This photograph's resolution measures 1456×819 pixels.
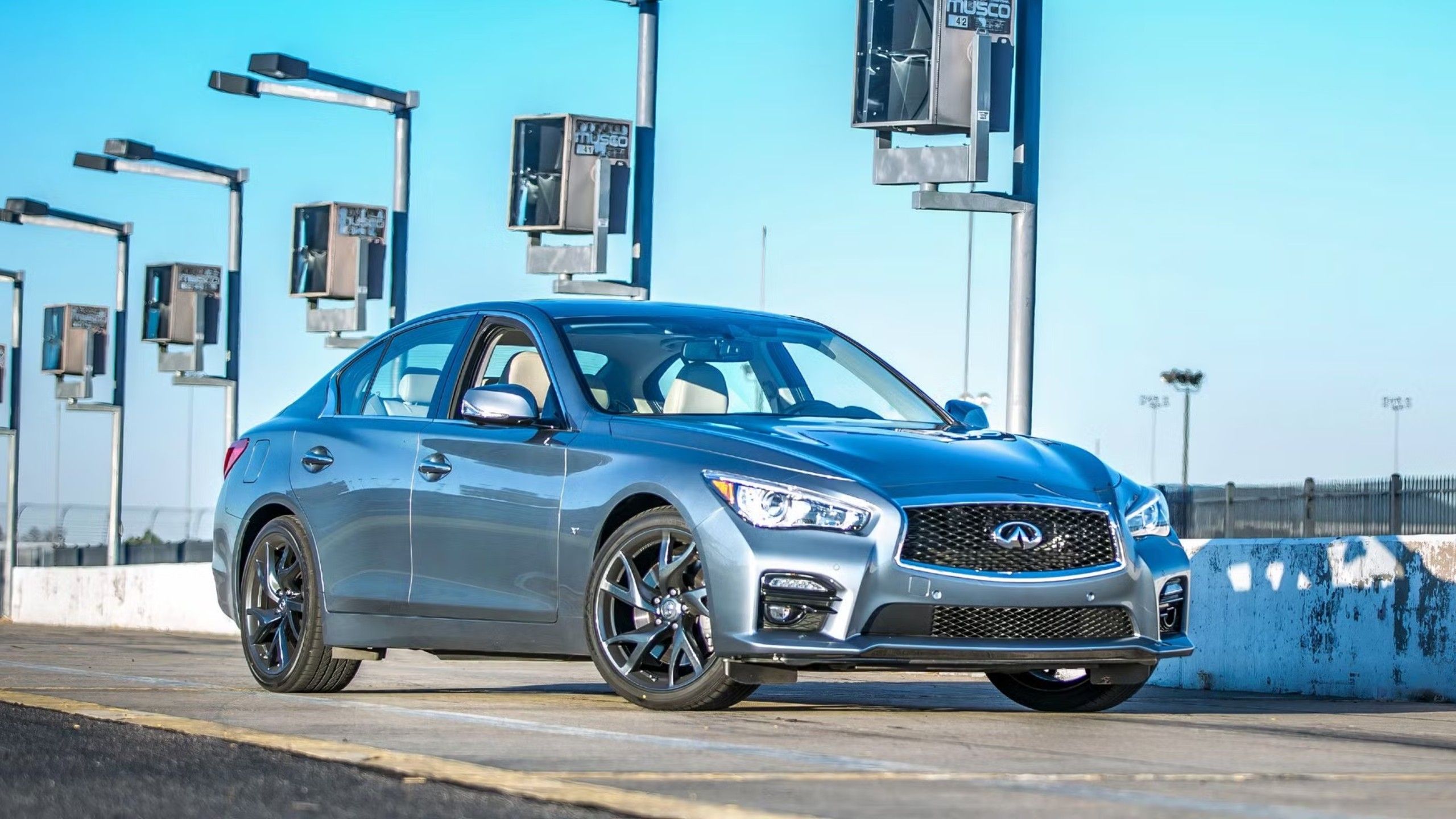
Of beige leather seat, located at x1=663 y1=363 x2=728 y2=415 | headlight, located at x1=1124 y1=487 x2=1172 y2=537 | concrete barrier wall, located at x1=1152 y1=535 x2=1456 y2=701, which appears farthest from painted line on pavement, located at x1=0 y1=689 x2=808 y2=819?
concrete barrier wall, located at x1=1152 y1=535 x2=1456 y2=701

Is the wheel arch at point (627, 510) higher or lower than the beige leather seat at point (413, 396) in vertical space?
lower

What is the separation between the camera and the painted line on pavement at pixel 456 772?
5.11m

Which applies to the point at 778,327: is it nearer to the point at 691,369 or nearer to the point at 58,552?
the point at 691,369

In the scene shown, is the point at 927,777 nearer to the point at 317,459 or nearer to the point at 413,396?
the point at 413,396

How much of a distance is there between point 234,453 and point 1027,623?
166 inches

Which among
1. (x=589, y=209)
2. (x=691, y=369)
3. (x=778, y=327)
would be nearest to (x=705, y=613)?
(x=691, y=369)

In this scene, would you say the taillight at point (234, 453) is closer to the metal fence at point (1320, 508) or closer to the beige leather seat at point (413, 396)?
the beige leather seat at point (413, 396)

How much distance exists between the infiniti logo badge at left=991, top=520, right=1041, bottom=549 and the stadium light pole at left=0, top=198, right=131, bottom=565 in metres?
35.1

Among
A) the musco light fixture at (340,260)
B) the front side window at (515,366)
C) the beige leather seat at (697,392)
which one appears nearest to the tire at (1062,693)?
the beige leather seat at (697,392)

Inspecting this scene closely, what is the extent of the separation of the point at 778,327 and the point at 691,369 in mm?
732

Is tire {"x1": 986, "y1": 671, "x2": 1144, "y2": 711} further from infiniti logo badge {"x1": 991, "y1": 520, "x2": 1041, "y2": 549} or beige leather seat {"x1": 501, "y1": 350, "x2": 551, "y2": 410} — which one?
beige leather seat {"x1": 501, "y1": 350, "x2": 551, "y2": 410}

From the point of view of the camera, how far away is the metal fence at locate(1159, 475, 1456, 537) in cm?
2962

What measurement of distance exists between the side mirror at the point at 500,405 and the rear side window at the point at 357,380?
1.31m

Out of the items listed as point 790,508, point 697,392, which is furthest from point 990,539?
point 697,392
